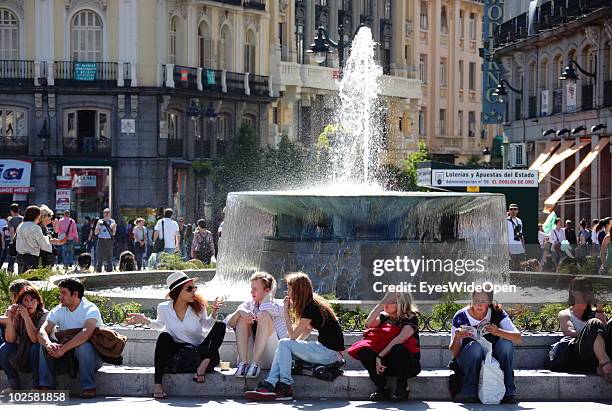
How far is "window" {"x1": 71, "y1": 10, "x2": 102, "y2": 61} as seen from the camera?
208 ft

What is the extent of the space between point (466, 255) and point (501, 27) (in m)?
41.6

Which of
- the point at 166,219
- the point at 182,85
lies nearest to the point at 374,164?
the point at 182,85

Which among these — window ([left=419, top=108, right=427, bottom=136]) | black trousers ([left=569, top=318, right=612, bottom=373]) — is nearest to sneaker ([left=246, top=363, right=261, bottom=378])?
black trousers ([left=569, top=318, right=612, bottom=373])

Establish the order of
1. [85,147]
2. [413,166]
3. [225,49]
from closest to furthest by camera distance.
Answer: [85,147], [225,49], [413,166]

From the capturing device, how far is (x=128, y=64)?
6341 centimetres

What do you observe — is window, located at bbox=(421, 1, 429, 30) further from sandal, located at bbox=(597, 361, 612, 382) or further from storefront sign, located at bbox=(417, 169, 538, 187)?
sandal, located at bbox=(597, 361, 612, 382)

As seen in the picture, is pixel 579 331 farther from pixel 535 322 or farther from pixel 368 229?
pixel 368 229

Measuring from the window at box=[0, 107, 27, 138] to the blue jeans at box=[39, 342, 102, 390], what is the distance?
159ft

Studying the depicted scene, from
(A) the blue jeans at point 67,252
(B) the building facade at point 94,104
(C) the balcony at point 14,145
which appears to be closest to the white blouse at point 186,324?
(A) the blue jeans at point 67,252

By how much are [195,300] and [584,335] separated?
356 cm

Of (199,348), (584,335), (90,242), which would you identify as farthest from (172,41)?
(584,335)

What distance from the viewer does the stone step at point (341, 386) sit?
614 inches

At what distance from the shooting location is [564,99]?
178 feet

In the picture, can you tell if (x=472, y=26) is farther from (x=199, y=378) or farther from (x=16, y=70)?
(x=199, y=378)
